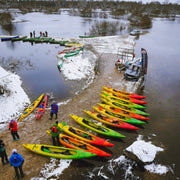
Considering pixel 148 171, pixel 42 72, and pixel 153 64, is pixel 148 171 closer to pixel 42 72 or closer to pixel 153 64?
pixel 42 72

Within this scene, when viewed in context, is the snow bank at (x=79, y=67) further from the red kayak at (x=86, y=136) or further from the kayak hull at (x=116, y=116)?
the red kayak at (x=86, y=136)

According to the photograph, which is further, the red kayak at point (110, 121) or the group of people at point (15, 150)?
the red kayak at point (110, 121)

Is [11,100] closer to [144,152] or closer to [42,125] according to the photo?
[42,125]

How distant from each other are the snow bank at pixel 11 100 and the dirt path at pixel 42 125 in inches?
58.4

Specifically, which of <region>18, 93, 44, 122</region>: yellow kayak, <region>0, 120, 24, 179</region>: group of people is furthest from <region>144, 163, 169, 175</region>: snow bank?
<region>18, 93, 44, 122</region>: yellow kayak

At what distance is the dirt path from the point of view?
6.77m

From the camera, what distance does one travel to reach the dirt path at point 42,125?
6766mm

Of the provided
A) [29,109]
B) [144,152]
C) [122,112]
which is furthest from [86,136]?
[29,109]

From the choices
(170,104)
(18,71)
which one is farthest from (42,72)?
(170,104)

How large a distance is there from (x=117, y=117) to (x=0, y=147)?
7.18 metres

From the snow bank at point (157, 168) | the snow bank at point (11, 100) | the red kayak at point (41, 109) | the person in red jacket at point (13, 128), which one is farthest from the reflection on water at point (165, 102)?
the snow bank at point (11, 100)

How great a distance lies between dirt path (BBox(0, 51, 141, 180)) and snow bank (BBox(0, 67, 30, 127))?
4.87 ft

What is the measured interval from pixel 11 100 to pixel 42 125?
4.27m

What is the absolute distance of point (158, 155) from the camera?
313 inches
